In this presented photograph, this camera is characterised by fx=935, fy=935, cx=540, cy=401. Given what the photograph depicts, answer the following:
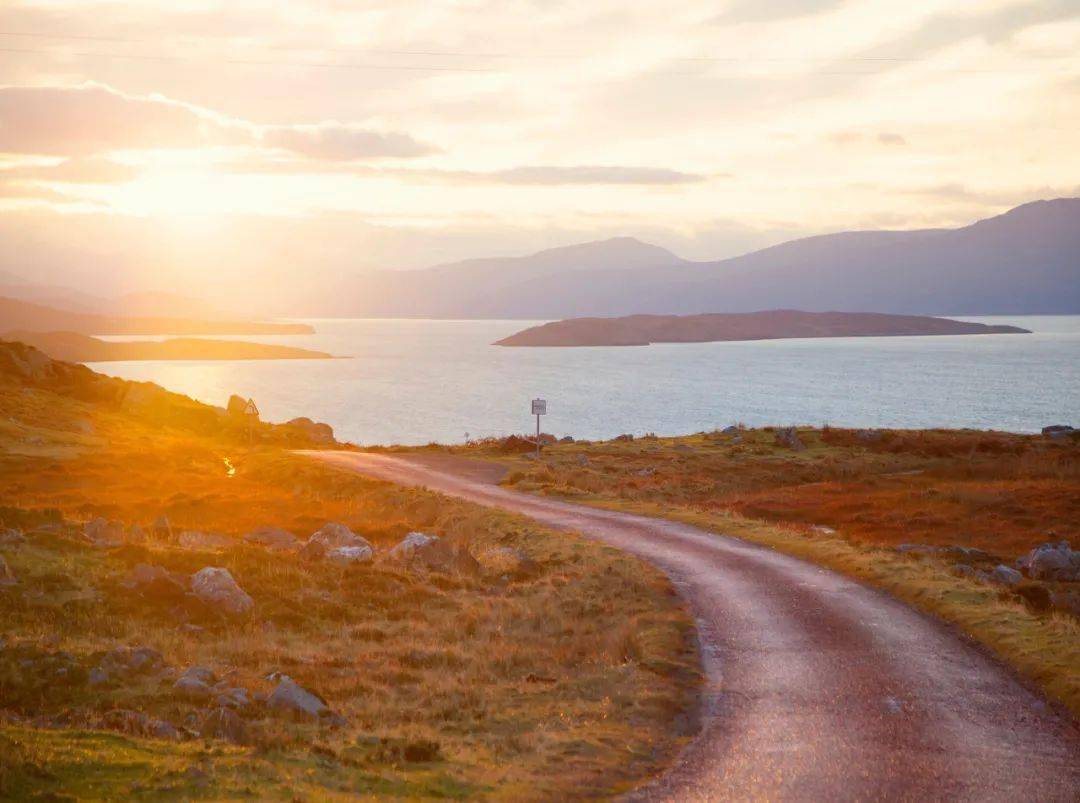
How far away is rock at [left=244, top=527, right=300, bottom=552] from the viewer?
1289 inches

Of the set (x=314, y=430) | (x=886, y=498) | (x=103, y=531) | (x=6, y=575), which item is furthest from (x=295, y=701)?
(x=314, y=430)

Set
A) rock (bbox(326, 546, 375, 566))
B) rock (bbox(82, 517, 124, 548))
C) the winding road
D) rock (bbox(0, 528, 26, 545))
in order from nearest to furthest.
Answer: the winding road → rock (bbox(0, 528, 26, 545)) → rock (bbox(82, 517, 124, 548)) → rock (bbox(326, 546, 375, 566))

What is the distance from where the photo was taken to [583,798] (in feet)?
38.8

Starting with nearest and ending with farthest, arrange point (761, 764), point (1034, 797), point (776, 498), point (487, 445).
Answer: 1. point (1034, 797)
2. point (761, 764)
3. point (776, 498)
4. point (487, 445)

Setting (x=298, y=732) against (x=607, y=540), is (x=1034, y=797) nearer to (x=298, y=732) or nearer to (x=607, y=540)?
(x=298, y=732)

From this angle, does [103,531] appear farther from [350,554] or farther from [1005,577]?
[1005,577]

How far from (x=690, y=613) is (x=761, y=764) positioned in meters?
9.34

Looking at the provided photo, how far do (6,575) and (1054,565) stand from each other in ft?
104

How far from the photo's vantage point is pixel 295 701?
15141mm

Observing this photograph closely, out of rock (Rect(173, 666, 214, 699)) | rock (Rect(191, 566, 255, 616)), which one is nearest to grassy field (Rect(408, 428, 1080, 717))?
rock (Rect(173, 666, 214, 699))

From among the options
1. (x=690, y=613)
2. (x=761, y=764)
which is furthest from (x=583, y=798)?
(x=690, y=613)

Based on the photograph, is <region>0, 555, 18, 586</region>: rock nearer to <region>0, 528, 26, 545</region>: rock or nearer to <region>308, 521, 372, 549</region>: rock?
<region>0, 528, 26, 545</region>: rock

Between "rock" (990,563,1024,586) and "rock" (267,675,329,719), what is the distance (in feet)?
67.7

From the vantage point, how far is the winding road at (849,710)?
39.7 ft
